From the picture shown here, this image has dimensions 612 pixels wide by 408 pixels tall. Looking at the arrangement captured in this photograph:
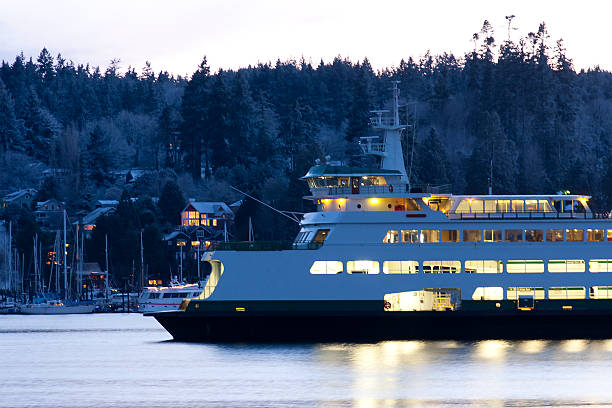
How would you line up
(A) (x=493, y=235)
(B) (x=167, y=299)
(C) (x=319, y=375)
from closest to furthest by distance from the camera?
(C) (x=319, y=375), (A) (x=493, y=235), (B) (x=167, y=299)

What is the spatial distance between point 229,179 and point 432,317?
290ft

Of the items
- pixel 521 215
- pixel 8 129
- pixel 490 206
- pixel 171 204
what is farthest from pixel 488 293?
pixel 8 129

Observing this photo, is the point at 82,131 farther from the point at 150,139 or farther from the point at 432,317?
the point at 432,317

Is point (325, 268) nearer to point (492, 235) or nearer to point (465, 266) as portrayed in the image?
point (465, 266)

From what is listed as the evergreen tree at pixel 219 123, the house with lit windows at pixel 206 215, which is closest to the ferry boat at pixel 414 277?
the house with lit windows at pixel 206 215

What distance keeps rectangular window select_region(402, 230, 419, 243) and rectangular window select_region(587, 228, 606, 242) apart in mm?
7162

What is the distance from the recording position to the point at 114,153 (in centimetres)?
15400

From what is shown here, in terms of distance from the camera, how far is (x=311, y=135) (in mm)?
132000

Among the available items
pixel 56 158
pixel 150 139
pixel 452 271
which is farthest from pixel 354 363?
pixel 150 139

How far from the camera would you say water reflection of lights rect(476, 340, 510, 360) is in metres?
42.0

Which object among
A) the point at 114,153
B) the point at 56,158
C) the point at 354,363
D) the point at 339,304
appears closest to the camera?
the point at 354,363

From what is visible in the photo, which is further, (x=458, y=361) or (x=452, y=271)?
(x=452, y=271)

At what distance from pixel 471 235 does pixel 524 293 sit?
10.5 ft

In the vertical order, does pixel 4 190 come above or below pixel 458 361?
above
